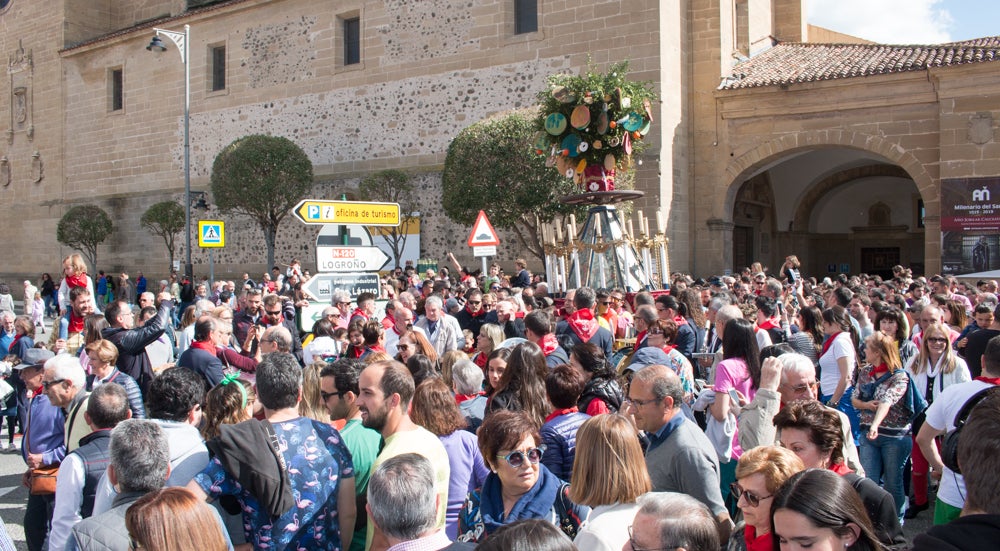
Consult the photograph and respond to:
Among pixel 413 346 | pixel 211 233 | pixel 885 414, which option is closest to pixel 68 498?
pixel 413 346

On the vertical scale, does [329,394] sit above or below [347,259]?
below

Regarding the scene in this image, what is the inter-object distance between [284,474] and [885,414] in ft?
13.5

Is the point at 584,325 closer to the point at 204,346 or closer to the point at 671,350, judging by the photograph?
the point at 671,350

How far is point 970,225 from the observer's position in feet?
55.1

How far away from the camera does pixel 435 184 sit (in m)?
22.2

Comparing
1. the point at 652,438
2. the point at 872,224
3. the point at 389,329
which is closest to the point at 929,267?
the point at 872,224

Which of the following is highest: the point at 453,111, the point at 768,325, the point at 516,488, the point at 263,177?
the point at 453,111

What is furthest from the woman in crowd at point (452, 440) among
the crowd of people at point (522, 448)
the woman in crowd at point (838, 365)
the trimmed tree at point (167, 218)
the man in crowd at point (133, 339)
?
the trimmed tree at point (167, 218)

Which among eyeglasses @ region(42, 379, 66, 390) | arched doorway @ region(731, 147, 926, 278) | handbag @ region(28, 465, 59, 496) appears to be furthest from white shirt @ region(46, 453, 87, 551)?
arched doorway @ region(731, 147, 926, 278)

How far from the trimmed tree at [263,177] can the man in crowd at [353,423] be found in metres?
19.5

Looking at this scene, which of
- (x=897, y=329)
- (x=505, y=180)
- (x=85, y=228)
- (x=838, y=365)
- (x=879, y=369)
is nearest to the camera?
(x=879, y=369)

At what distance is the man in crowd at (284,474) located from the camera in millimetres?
3258

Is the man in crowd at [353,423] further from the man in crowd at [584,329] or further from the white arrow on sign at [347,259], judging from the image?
the white arrow on sign at [347,259]

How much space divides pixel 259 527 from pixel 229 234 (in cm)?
2503
